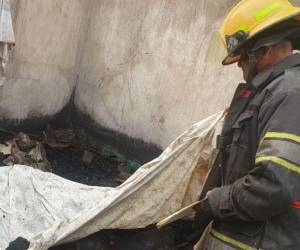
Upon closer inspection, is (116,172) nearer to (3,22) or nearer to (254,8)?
(3,22)

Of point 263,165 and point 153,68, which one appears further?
point 153,68

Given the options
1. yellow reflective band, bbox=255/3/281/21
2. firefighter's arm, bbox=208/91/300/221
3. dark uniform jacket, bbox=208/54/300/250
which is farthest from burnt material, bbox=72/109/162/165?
firefighter's arm, bbox=208/91/300/221

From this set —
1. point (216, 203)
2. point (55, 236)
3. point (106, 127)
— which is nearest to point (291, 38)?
point (216, 203)

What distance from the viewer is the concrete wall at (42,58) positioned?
557 cm

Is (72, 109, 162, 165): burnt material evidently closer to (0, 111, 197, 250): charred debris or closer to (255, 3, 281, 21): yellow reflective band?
(0, 111, 197, 250): charred debris

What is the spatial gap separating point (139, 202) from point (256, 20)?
1.57 m

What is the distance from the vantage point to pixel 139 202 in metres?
2.96

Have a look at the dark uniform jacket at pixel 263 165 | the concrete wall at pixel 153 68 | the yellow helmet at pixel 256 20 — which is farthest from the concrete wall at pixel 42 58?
the dark uniform jacket at pixel 263 165

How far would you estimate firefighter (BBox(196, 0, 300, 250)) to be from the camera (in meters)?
1.75

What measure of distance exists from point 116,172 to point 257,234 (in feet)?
13.6

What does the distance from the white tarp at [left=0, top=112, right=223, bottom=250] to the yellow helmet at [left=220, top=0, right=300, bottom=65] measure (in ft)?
3.26

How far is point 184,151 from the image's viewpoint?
9.72 ft

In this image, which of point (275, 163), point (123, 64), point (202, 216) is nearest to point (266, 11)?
point (275, 163)

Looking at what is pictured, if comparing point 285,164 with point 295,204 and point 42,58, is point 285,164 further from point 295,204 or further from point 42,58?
point 42,58
